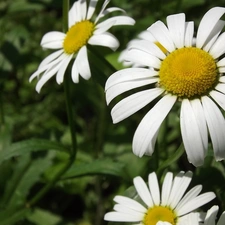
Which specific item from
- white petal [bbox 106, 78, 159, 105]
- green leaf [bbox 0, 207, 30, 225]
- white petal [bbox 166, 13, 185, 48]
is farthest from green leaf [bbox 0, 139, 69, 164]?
white petal [bbox 166, 13, 185, 48]

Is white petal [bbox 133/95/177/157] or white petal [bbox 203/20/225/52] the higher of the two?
white petal [bbox 203/20/225/52]

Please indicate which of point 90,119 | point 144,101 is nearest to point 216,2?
point 90,119

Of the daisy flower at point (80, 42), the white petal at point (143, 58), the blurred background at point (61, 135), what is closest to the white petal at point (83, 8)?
the daisy flower at point (80, 42)

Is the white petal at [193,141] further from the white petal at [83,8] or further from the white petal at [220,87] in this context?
the white petal at [83,8]

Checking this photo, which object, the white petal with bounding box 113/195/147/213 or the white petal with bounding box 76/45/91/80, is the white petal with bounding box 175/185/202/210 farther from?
the white petal with bounding box 76/45/91/80

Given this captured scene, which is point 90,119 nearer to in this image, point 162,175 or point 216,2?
point 216,2

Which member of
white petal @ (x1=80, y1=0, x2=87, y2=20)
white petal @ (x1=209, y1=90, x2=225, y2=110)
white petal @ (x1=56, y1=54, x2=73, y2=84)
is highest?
white petal @ (x1=80, y1=0, x2=87, y2=20)
